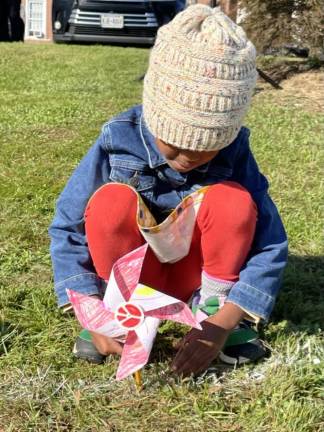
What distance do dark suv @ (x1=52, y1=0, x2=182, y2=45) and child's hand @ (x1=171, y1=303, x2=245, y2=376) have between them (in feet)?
36.8

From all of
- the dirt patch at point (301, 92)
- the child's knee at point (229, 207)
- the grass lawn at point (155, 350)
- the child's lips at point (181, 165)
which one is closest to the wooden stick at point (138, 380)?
the grass lawn at point (155, 350)

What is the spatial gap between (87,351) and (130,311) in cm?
31

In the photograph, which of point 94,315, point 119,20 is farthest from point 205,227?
point 119,20

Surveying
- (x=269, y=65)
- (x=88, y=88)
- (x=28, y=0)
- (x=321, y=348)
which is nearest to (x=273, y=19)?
(x=269, y=65)

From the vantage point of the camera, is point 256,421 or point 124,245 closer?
point 256,421

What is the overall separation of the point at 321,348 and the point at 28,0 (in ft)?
65.6

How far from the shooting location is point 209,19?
5.41 feet

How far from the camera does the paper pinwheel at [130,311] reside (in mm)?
1729

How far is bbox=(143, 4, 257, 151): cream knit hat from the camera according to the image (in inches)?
62.3

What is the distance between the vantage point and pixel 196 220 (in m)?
1.93

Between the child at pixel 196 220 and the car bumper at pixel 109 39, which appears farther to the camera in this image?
the car bumper at pixel 109 39

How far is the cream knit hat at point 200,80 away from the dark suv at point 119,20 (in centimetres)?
1123

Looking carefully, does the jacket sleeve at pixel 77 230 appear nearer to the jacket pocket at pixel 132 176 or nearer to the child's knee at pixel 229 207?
the jacket pocket at pixel 132 176

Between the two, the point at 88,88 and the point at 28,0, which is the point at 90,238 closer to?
the point at 88,88
